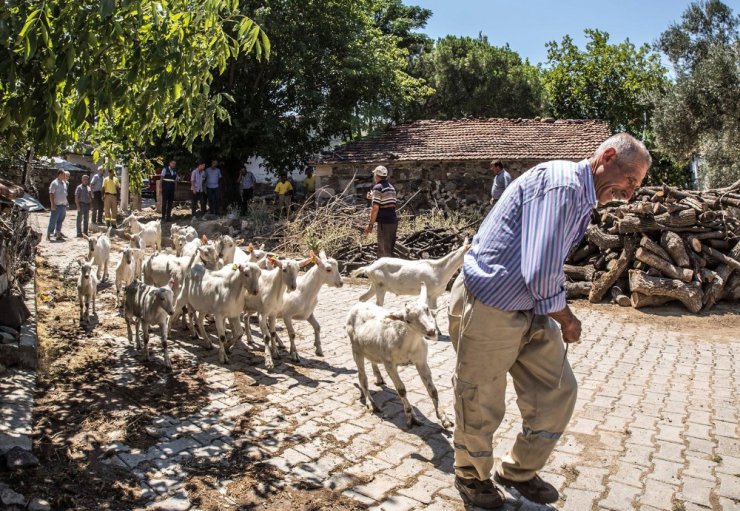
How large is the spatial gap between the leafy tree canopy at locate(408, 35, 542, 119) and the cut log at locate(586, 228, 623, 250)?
24199 millimetres

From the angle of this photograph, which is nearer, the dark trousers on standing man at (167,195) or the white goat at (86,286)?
the white goat at (86,286)

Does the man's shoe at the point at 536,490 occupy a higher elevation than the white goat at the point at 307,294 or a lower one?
lower

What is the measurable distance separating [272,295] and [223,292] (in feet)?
1.95

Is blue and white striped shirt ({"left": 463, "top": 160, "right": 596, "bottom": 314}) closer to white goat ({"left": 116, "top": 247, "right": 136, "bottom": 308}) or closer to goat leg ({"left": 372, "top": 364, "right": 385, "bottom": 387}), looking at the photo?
goat leg ({"left": 372, "top": 364, "right": 385, "bottom": 387})

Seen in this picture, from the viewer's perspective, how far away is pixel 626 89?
112 ft

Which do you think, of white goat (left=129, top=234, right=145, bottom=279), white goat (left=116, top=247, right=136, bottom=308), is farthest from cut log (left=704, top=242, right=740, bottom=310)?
white goat (left=129, top=234, right=145, bottom=279)

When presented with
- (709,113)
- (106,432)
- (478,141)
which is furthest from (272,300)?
(709,113)

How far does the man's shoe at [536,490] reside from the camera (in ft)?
13.6

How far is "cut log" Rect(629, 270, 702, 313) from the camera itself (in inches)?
410

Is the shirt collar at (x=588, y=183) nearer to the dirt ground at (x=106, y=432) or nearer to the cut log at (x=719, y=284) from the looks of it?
the dirt ground at (x=106, y=432)

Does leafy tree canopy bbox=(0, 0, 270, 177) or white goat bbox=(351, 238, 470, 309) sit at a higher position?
leafy tree canopy bbox=(0, 0, 270, 177)

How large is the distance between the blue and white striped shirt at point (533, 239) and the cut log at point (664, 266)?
306 inches

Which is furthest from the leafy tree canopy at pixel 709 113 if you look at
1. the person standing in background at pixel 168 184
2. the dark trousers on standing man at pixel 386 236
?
the person standing in background at pixel 168 184

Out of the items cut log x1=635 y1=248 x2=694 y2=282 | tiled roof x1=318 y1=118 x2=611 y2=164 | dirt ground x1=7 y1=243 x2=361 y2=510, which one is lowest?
dirt ground x1=7 y1=243 x2=361 y2=510
